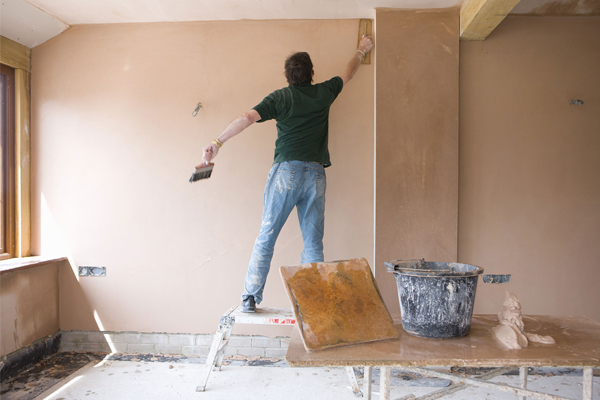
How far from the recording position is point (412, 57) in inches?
108

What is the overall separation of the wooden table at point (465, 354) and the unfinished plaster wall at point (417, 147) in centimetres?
120

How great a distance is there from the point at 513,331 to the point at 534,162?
1.84 metres

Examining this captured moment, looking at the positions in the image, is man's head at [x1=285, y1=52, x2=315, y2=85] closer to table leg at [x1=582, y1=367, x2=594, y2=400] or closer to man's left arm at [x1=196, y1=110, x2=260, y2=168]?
man's left arm at [x1=196, y1=110, x2=260, y2=168]

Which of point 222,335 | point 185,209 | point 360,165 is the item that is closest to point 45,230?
point 185,209

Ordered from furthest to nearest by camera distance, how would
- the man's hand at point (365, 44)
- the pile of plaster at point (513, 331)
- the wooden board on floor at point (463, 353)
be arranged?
1. the man's hand at point (365, 44)
2. the pile of plaster at point (513, 331)
3. the wooden board on floor at point (463, 353)

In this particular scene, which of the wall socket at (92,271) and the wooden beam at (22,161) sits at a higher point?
the wooden beam at (22,161)

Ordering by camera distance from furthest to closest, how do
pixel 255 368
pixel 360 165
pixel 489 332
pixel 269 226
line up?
1. pixel 360 165
2. pixel 255 368
3. pixel 269 226
4. pixel 489 332

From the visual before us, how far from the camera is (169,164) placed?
116 inches

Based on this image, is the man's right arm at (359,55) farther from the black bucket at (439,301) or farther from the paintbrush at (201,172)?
the black bucket at (439,301)

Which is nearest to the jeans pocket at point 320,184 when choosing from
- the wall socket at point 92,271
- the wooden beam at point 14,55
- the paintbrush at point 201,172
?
the paintbrush at point 201,172

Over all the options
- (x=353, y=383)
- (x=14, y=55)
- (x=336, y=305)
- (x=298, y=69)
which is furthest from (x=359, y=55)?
(x=14, y=55)

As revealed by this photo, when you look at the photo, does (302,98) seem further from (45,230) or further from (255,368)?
(45,230)

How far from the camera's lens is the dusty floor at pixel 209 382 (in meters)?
2.31

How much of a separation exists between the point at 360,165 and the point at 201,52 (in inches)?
56.3
